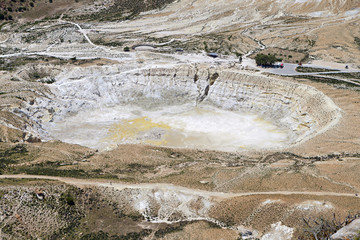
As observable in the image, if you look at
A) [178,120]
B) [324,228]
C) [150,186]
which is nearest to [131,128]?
[178,120]

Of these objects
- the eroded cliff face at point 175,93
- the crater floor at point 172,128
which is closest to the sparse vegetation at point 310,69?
the eroded cliff face at point 175,93

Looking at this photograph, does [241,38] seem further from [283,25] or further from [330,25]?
[330,25]

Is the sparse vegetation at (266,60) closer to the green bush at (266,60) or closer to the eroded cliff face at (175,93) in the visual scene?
the green bush at (266,60)

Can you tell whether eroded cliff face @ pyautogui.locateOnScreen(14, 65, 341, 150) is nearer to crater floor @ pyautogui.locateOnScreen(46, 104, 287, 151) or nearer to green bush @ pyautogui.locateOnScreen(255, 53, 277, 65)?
crater floor @ pyautogui.locateOnScreen(46, 104, 287, 151)

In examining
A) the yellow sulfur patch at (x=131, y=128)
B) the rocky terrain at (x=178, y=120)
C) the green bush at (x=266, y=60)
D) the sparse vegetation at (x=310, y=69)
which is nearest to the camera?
the rocky terrain at (x=178, y=120)

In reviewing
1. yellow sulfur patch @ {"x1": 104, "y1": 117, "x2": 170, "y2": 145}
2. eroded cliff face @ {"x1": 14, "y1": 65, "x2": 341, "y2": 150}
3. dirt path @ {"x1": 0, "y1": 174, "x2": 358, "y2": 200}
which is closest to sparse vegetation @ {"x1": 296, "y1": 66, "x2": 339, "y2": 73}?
eroded cliff face @ {"x1": 14, "y1": 65, "x2": 341, "y2": 150}
